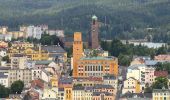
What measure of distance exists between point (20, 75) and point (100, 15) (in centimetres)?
5171

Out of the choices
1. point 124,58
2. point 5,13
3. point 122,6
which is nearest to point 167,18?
point 122,6

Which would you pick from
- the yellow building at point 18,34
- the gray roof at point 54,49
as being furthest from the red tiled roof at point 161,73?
the yellow building at point 18,34

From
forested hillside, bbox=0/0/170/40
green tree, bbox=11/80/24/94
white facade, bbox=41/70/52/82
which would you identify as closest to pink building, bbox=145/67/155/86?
white facade, bbox=41/70/52/82

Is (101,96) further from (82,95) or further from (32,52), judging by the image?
(32,52)

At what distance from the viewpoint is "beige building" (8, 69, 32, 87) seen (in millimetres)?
61469

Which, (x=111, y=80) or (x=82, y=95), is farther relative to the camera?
(x=111, y=80)

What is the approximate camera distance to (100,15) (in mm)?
112938

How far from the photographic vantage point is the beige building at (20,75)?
202 ft

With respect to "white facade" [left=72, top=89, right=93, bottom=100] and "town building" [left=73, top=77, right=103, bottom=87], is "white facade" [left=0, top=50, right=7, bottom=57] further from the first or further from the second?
"white facade" [left=72, top=89, right=93, bottom=100]

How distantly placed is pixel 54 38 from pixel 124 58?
29.3 ft

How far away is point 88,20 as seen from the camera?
354ft

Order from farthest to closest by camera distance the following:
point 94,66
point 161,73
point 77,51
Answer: point 77,51 → point 94,66 → point 161,73

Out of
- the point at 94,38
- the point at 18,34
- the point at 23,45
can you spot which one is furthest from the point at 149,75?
the point at 18,34

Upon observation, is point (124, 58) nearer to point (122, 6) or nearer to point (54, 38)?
point (54, 38)
